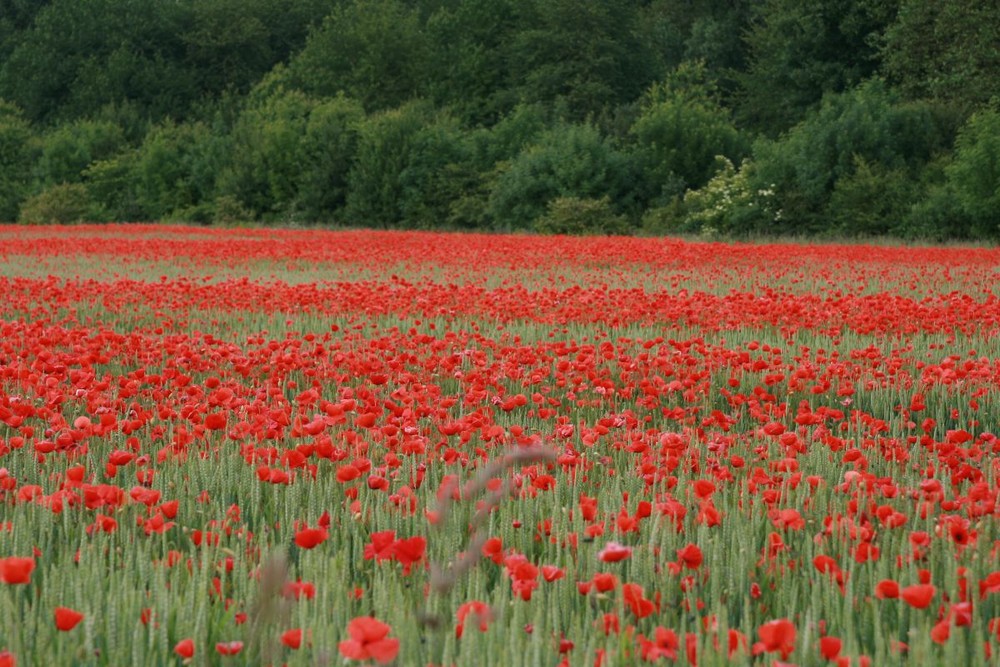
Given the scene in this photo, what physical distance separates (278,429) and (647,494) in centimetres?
130

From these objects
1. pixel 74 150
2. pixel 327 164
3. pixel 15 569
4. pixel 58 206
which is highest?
pixel 74 150

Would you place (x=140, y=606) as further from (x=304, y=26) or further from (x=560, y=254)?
(x=304, y=26)

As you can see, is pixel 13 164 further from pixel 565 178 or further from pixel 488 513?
pixel 488 513

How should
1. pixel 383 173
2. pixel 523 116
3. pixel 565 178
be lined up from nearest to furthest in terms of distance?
pixel 565 178 < pixel 383 173 < pixel 523 116

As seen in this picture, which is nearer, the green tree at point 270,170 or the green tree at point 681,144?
the green tree at point 681,144

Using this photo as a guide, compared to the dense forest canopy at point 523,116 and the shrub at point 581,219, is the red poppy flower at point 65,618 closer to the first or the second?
the dense forest canopy at point 523,116

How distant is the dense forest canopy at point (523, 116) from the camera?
2966 cm

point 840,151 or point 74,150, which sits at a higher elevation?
point 74,150

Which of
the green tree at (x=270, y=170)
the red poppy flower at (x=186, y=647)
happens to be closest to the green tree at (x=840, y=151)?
the green tree at (x=270, y=170)

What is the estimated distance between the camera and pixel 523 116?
1606 inches

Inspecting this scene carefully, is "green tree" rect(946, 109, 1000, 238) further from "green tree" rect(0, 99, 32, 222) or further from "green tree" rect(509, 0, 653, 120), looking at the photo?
"green tree" rect(0, 99, 32, 222)

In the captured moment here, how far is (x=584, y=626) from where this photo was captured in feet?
8.16

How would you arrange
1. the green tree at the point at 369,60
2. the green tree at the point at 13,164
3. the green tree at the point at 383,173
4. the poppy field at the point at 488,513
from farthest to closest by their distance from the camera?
the green tree at the point at 369,60 < the green tree at the point at 13,164 < the green tree at the point at 383,173 < the poppy field at the point at 488,513

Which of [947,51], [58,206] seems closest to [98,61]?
[58,206]
